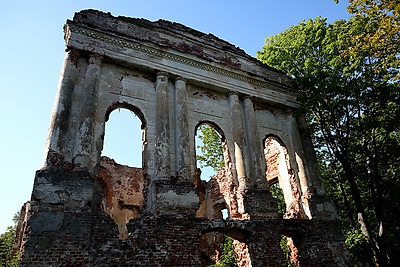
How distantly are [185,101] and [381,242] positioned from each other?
7.78m

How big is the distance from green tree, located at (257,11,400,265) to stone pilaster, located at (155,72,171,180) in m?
5.05

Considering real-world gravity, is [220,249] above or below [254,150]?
below

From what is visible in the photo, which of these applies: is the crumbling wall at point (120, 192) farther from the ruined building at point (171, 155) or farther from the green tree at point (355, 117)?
the green tree at point (355, 117)

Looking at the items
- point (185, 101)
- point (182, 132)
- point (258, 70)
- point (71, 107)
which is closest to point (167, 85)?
point (185, 101)

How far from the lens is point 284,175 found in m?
11.7

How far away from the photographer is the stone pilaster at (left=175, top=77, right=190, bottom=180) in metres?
8.67

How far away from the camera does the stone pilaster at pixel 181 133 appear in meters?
8.67

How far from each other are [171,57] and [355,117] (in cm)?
699

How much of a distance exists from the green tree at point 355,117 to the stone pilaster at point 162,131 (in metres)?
5.05

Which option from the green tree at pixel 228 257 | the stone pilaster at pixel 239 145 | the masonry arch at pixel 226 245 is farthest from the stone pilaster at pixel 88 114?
the green tree at pixel 228 257

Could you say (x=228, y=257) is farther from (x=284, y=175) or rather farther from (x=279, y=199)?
(x=279, y=199)

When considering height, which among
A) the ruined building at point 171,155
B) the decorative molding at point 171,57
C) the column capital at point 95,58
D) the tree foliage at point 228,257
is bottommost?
the tree foliage at point 228,257

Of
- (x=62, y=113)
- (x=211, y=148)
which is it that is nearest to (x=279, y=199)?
(x=211, y=148)

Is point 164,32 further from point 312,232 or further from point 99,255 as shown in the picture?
point 312,232
